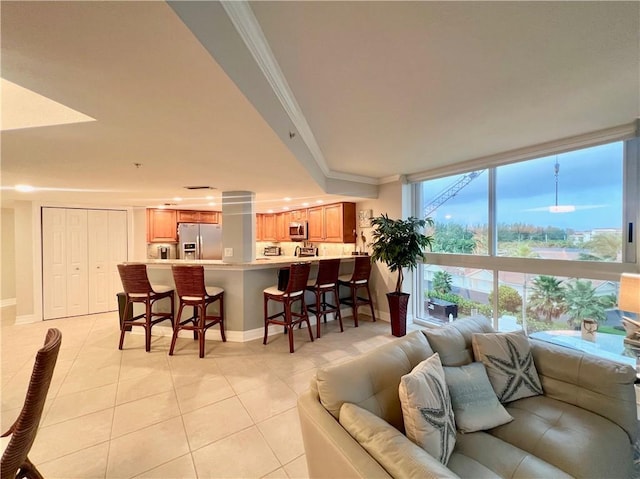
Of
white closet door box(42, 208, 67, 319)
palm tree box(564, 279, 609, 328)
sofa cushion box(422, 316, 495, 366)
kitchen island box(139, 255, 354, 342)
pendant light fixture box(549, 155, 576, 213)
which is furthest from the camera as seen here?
white closet door box(42, 208, 67, 319)

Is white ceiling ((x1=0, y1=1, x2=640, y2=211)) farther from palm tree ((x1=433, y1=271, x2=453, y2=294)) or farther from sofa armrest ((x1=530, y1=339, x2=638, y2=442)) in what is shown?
palm tree ((x1=433, y1=271, x2=453, y2=294))

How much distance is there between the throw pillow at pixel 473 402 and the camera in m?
1.44

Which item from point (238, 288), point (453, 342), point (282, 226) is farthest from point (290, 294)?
point (282, 226)

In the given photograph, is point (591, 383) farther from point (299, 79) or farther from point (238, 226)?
point (238, 226)

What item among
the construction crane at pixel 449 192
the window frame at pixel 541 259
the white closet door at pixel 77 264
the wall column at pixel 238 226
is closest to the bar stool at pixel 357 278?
the window frame at pixel 541 259

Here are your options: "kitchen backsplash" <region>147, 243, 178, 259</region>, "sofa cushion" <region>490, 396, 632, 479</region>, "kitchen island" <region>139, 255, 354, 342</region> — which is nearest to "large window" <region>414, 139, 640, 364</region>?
"sofa cushion" <region>490, 396, 632, 479</region>

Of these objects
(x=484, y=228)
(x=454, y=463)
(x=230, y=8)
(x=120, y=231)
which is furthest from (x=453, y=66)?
(x=120, y=231)

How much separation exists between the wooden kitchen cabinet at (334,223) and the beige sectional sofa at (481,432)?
3409 millimetres

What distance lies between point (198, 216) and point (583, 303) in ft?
22.4

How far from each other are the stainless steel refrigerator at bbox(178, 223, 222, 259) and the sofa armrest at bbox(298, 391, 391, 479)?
540 centimetres

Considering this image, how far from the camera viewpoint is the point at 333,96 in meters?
1.91

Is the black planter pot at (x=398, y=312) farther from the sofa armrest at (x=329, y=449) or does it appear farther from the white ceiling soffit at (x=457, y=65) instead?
the sofa armrest at (x=329, y=449)

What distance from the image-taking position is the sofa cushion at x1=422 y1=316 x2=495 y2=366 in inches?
70.9

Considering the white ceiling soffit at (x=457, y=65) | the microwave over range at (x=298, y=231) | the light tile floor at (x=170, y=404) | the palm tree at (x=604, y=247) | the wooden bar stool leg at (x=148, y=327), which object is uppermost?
the white ceiling soffit at (x=457, y=65)
